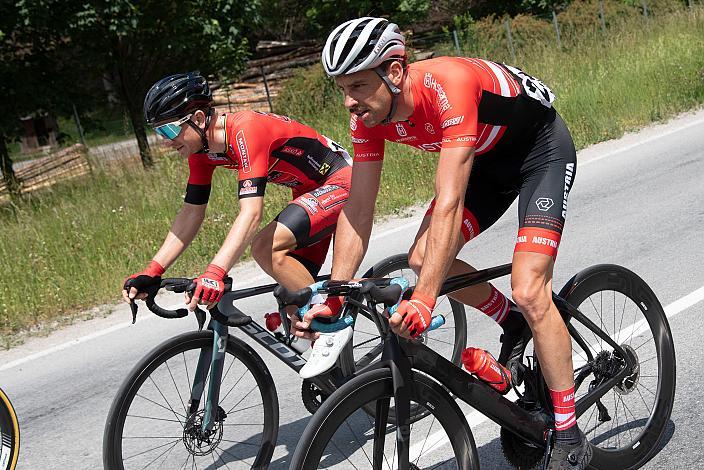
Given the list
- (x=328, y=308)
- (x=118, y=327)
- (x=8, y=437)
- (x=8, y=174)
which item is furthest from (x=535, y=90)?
(x=8, y=174)

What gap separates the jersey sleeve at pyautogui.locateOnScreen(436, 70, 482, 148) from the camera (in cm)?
368

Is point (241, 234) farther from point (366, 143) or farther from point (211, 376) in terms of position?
point (366, 143)

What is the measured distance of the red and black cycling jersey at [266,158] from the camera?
4.86 meters

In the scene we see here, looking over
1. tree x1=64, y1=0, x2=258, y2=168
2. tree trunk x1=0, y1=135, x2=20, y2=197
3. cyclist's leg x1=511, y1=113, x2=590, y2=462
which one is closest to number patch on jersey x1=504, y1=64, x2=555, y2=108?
cyclist's leg x1=511, y1=113, x2=590, y2=462

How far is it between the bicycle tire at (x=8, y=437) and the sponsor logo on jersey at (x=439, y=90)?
2.65m

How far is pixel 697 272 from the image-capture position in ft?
22.9

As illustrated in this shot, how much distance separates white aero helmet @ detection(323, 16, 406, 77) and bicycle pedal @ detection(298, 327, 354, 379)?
1026mm

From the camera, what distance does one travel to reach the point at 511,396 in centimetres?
425

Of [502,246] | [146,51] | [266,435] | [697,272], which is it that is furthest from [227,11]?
[266,435]

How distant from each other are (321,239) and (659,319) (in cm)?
184

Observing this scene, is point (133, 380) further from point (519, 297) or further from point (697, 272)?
point (697, 272)

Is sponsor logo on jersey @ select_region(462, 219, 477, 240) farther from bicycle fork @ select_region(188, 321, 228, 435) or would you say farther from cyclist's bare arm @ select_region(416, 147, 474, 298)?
bicycle fork @ select_region(188, 321, 228, 435)

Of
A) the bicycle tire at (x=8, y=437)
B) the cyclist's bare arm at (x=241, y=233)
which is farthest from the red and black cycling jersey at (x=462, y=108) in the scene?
the bicycle tire at (x=8, y=437)

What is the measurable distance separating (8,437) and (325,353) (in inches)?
89.2
